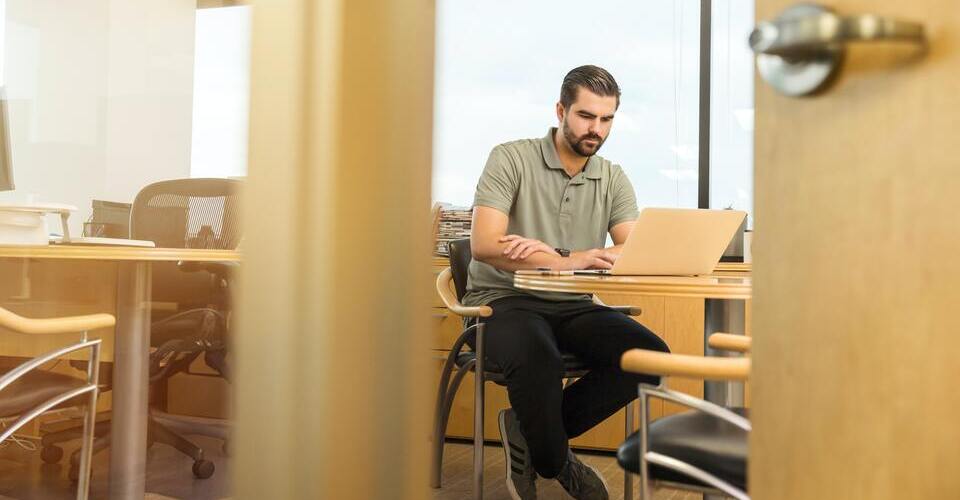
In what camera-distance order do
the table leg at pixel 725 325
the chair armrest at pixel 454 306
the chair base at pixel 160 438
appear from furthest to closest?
the chair base at pixel 160 438, the chair armrest at pixel 454 306, the table leg at pixel 725 325

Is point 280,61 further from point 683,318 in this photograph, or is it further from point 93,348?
point 683,318

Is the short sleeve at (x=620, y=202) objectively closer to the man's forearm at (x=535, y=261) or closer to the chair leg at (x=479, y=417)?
the man's forearm at (x=535, y=261)

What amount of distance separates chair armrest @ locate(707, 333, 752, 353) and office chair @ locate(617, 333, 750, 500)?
23 centimetres

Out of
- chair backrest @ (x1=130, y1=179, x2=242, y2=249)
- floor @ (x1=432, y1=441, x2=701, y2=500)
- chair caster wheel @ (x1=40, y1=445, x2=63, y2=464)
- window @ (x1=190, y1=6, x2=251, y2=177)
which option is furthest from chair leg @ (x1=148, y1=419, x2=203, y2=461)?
window @ (x1=190, y1=6, x2=251, y2=177)

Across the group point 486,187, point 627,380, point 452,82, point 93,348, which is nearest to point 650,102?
point 452,82

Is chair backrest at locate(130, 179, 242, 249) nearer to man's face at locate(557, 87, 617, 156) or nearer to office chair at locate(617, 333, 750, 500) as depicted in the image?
man's face at locate(557, 87, 617, 156)

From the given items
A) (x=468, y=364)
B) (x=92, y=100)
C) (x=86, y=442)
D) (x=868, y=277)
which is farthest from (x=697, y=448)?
(x=92, y=100)

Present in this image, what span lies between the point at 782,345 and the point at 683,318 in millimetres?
3039

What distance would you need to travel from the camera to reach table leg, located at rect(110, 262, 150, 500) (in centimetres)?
275

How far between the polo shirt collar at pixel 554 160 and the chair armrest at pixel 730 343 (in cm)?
119

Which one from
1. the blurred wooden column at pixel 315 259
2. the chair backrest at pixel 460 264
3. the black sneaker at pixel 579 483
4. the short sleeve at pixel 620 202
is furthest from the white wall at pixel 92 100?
the blurred wooden column at pixel 315 259

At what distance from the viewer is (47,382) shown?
214cm

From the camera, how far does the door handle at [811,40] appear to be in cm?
44

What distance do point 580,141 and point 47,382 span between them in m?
1.73
